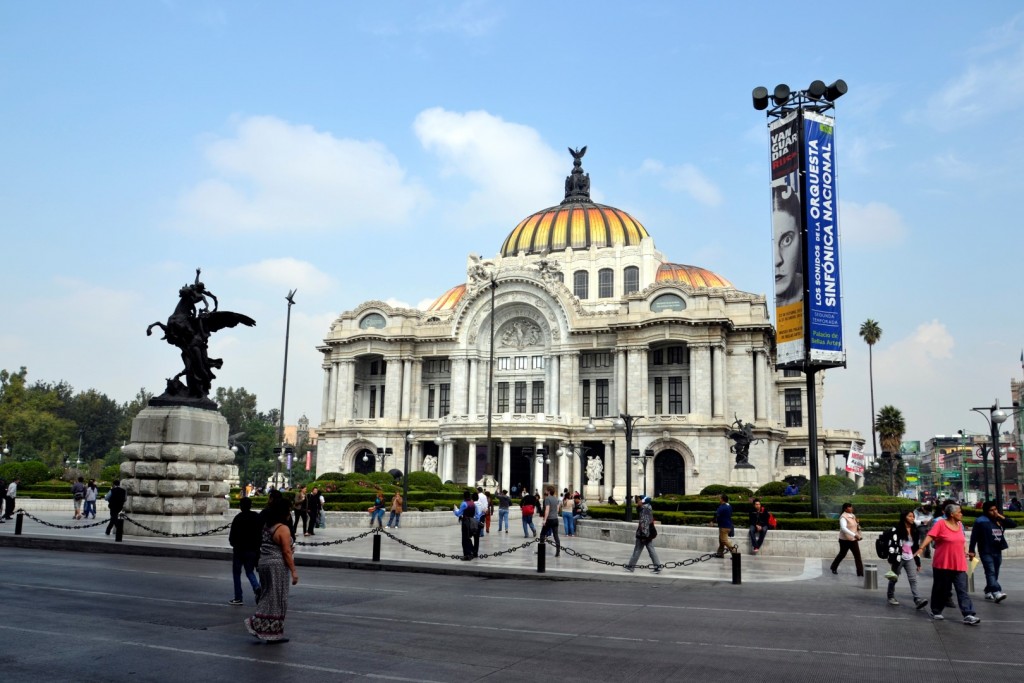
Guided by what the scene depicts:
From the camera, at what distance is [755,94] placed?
29859mm

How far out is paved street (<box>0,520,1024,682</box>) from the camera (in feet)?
31.0

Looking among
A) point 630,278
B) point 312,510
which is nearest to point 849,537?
point 312,510

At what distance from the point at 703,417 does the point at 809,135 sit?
38.3 m

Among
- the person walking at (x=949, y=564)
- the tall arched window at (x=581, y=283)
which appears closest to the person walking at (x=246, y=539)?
the person walking at (x=949, y=564)

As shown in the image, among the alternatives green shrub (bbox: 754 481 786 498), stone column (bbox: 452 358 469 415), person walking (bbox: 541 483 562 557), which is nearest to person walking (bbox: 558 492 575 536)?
person walking (bbox: 541 483 562 557)

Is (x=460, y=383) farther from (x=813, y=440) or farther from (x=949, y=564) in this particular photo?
(x=949, y=564)

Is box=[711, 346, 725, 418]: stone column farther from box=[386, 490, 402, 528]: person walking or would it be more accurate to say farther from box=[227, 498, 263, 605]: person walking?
box=[227, 498, 263, 605]: person walking

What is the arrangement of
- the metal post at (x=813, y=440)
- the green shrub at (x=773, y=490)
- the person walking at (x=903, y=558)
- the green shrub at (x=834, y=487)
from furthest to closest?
the green shrub at (x=773, y=490) < the green shrub at (x=834, y=487) < the metal post at (x=813, y=440) < the person walking at (x=903, y=558)

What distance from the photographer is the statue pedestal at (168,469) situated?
82.6 feet

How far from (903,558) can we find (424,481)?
4133 centimetres

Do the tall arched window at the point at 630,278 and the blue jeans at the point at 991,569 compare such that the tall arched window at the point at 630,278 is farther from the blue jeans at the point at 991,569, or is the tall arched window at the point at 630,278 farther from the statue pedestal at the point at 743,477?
the blue jeans at the point at 991,569

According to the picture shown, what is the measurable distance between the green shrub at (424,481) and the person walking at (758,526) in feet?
98.0

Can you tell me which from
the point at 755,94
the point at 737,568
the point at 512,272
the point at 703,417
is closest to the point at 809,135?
the point at 755,94

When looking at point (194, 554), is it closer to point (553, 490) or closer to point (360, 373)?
point (553, 490)
